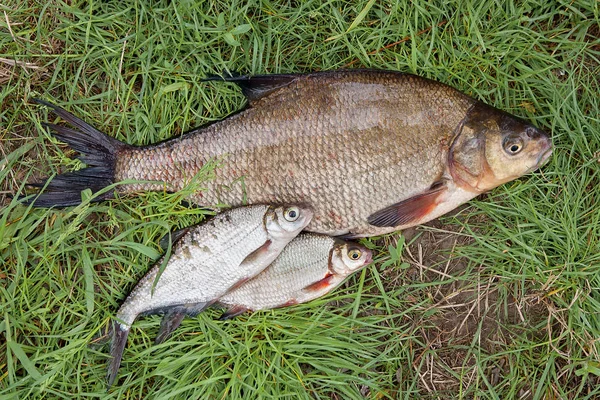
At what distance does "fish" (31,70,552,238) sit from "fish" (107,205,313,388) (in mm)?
161

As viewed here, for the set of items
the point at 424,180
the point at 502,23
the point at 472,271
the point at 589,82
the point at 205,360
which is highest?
the point at 502,23

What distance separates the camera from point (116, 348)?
300 centimetres

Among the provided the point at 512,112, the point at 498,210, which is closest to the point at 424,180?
the point at 498,210

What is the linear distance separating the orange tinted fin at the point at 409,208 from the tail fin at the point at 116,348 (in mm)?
1533

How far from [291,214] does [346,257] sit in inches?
15.8

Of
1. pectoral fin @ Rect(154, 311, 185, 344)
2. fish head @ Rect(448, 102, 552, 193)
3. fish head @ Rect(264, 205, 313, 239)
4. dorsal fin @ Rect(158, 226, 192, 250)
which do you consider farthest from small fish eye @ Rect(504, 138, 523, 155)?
pectoral fin @ Rect(154, 311, 185, 344)

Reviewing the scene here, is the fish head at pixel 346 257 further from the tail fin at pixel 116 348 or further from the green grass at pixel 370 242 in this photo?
the tail fin at pixel 116 348

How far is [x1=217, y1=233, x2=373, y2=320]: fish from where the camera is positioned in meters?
2.97

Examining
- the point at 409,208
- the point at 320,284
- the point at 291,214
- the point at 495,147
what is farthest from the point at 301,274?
the point at 495,147

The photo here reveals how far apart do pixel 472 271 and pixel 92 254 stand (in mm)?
2261

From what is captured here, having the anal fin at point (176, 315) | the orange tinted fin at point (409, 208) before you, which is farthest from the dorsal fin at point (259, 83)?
the anal fin at point (176, 315)

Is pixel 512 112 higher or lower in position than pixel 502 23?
lower

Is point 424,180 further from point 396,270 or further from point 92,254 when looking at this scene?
point 92,254

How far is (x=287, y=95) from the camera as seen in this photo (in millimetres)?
3006
